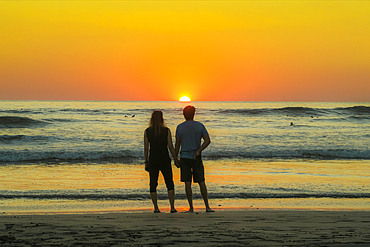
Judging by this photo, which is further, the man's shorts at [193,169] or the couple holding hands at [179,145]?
the man's shorts at [193,169]

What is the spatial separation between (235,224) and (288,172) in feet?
27.1

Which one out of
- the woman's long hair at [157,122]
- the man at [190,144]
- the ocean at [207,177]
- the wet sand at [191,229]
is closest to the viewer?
the wet sand at [191,229]

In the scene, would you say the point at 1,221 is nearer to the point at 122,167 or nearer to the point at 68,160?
the point at 122,167

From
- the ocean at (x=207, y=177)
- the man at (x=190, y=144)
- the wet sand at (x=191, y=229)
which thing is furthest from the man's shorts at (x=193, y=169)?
the ocean at (x=207, y=177)

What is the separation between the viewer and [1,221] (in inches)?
249

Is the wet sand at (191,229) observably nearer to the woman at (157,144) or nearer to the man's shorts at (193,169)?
the man's shorts at (193,169)

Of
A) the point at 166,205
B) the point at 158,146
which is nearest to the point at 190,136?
the point at 158,146

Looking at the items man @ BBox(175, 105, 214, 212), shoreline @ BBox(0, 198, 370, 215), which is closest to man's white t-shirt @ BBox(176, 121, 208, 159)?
man @ BBox(175, 105, 214, 212)

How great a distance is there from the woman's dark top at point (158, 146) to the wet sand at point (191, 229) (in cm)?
91

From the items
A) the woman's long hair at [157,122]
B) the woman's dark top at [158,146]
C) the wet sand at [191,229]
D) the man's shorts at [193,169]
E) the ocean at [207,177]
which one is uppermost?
the woman's long hair at [157,122]

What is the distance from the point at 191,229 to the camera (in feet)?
18.3

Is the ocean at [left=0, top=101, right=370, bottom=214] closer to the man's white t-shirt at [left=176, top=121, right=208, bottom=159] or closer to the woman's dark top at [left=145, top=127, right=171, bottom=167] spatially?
the woman's dark top at [left=145, top=127, right=171, bottom=167]

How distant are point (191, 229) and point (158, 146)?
201 cm

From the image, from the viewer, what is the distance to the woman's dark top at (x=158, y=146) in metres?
7.20
